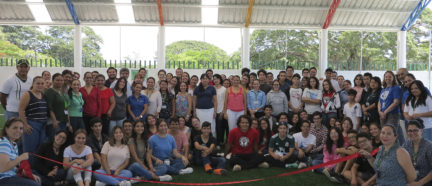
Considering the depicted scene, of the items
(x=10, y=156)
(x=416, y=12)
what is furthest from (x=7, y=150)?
(x=416, y=12)

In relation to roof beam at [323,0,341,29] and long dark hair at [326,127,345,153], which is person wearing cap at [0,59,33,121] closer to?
long dark hair at [326,127,345,153]

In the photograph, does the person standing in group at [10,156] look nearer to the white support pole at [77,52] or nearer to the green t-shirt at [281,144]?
the green t-shirt at [281,144]

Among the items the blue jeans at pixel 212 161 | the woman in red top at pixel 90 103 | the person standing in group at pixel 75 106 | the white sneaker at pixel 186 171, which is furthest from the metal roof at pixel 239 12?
the white sneaker at pixel 186 171

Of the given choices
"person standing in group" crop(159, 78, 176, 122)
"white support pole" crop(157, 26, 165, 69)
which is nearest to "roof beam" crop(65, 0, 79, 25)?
"white support pole" crop(157, 26, 165, 69)

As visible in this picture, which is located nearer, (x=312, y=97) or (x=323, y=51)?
(x=312, y=97)

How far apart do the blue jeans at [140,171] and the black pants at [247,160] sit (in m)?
1.42

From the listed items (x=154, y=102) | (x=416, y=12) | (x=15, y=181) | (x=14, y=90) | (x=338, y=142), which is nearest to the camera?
(x=15, y=181)

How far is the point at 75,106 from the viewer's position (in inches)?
202

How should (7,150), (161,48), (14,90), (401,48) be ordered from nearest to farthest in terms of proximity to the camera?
(7,150), (14,90), (161,48), (401,48)

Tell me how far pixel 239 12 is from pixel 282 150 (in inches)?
350

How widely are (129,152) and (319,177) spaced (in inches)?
107

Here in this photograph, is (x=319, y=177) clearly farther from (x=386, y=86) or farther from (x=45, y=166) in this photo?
(x=45, y=166)

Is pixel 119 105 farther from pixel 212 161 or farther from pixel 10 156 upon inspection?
pixel 10 156

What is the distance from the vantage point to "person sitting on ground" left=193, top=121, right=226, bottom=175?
5172 millimetres
